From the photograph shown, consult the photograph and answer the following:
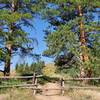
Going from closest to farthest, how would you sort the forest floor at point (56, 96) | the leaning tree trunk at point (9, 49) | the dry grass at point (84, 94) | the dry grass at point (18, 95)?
the dry grass at point (18, 95) → the forest floor at point (56, 96) → the dry grass at point (84, 94) → the leaning tree trunk at point (9, 49)

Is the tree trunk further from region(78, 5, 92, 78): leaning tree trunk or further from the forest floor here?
region(78, 5, 92, 78): leaning tree trunk

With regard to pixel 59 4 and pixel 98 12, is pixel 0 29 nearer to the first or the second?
pixel 59 4

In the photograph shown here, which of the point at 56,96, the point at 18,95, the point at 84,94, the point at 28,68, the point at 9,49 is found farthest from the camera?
the point at 28,68

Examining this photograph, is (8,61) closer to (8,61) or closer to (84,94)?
(8,61)

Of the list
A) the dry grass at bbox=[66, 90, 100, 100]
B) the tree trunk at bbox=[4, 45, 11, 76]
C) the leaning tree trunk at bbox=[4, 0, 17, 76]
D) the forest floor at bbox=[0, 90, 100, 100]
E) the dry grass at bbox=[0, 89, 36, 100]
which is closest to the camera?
the dry grass at bbox=[0, 89, 36, 100]

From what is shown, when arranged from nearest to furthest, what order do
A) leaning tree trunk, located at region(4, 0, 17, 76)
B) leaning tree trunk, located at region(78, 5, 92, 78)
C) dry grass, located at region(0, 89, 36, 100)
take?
dry grass, located at region(0, 89, 36, 100) → leaning tree trunk, located at region(4, 0, 17, 76) → leaning tree trunk, located at region(78, 5, 92, 78)

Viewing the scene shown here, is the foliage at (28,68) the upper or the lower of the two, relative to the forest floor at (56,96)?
upper

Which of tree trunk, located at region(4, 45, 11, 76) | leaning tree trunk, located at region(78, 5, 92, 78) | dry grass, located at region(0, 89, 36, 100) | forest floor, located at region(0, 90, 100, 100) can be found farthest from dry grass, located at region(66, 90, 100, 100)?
tree trunk, located at region(4, 45, 11, 76)

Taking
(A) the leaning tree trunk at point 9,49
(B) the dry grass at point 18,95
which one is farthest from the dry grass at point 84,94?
(A) the leaning tree trunk at point 9,49

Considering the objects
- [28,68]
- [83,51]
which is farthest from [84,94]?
[28,68]

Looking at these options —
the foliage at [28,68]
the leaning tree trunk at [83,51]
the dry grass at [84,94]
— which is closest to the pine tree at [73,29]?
the leaning tree trunk at [83,51]

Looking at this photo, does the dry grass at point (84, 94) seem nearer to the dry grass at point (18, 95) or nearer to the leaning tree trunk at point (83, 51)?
the dry grass at point (18, 95)

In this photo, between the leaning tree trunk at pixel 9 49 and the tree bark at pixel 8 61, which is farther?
the leaning tree trunk at pixel 9 49

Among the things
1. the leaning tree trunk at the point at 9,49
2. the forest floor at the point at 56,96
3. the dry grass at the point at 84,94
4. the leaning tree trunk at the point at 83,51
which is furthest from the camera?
the leaning tree trunk at the point at 83,51
